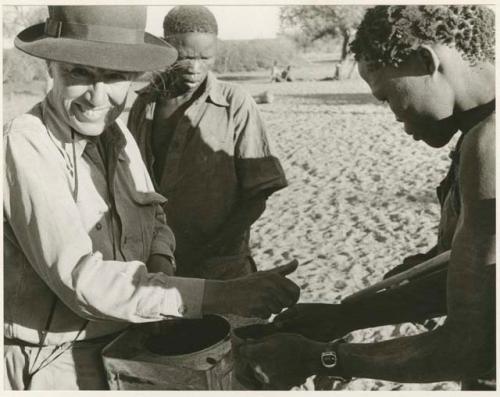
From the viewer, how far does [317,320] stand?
2.36 meters

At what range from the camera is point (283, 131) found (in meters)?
13.8

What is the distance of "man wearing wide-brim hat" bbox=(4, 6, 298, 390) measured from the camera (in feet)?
6.14

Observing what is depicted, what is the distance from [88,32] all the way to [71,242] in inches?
27.4

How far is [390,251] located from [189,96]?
136 inches

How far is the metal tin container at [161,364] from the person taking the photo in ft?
6.03

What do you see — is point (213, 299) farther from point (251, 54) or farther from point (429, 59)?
point (251, 54)

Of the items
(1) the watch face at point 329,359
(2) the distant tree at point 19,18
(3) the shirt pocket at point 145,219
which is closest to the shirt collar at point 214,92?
(3) the shirt pocket at point 145,219

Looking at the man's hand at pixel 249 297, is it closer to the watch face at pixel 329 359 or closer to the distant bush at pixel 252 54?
the watch face at pixel 329 359

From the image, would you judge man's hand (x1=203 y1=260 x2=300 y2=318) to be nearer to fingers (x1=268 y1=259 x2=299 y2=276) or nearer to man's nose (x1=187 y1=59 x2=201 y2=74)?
fingers (x1=268 y1=259 x2=299 y2=276)

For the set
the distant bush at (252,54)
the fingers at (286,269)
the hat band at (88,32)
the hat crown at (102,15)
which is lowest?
the distant bush at (252,54)

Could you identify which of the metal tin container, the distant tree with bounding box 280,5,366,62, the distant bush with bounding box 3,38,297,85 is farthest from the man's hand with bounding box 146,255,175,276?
the distant tree with bounding box 280,5,366,62

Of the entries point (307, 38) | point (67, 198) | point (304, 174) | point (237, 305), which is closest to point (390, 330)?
point (237, 305)

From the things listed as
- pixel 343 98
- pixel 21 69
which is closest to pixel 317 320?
pixel 21 69
